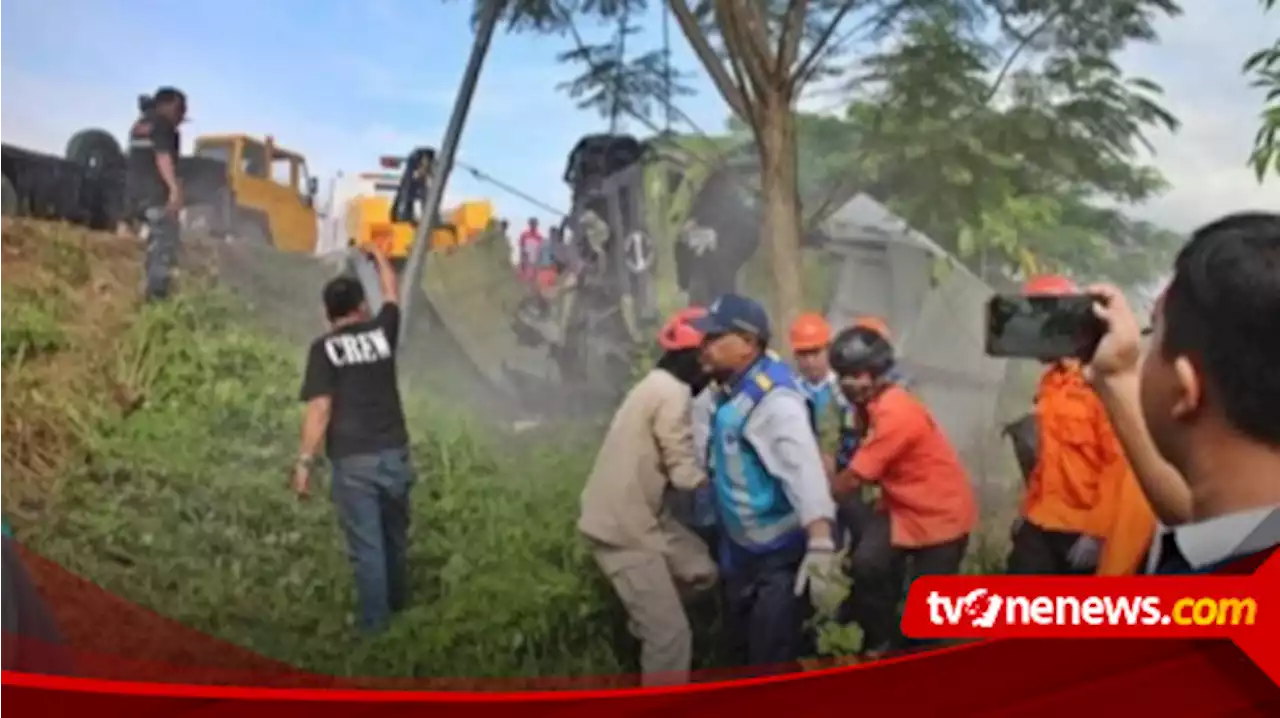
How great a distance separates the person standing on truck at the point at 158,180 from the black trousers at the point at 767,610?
0.84 meters

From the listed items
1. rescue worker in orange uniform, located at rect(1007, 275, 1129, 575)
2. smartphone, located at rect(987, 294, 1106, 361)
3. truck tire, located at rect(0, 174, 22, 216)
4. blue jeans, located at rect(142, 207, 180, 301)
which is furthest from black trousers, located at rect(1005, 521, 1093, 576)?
truck tire, located at rect(0, 174, 22, 216)

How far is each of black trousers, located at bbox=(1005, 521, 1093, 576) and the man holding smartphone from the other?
11 cm

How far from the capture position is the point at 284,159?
6.48ft

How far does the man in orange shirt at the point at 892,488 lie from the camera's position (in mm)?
1988

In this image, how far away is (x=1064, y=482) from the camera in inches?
78.5

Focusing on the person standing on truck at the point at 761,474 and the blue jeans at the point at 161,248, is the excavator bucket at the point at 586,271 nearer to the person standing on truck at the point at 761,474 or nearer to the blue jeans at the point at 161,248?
the person standing on truck at the point at 761,474

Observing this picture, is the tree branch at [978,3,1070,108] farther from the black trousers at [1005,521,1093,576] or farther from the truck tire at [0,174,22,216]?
the truck tire at [0,174,22,216]

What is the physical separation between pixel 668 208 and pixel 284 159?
1.64 ft

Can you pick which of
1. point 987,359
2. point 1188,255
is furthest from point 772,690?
point 1188,255

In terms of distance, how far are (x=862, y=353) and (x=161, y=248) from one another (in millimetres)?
918

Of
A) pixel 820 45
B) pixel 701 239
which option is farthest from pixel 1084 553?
pixel 820 45

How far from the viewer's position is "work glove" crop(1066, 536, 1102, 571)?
6.55 ft

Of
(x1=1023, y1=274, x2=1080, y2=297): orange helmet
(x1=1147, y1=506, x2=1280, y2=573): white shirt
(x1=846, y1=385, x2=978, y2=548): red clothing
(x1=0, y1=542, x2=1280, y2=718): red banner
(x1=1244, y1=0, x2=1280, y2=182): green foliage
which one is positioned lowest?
(x1=0, y1=542, x2=1280, y2=718): red banner

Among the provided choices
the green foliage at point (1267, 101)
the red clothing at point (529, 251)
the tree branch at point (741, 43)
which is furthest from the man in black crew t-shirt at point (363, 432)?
the green foliage at point (1267, 101)
